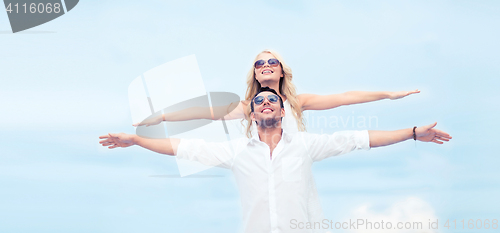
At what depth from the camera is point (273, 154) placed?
6824 millimetres

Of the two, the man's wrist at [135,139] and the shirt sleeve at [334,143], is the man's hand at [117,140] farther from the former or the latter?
the shirt sleeve at [334,143]

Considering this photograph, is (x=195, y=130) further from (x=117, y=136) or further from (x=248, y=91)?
(x=117, y=136)

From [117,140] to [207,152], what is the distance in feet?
4.65

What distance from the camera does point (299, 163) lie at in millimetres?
6926

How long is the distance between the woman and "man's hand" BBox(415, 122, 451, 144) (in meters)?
1.96

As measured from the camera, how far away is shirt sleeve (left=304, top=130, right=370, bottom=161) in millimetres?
6910

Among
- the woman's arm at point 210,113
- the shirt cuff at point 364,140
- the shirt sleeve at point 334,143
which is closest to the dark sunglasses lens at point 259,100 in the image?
the shirt sleeve at point 334,143

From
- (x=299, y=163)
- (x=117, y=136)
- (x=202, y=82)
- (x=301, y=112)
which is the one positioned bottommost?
(x=299, y=163)

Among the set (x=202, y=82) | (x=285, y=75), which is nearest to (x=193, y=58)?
(x=202, y=82)

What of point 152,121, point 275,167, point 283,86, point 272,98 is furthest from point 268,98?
point 152,121

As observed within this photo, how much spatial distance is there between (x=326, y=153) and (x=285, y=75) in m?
2.83

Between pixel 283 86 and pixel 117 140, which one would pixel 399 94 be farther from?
pixel 117 140

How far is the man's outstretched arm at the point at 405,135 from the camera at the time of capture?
691 cm

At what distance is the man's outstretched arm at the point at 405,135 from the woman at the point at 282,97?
1.99 meters
